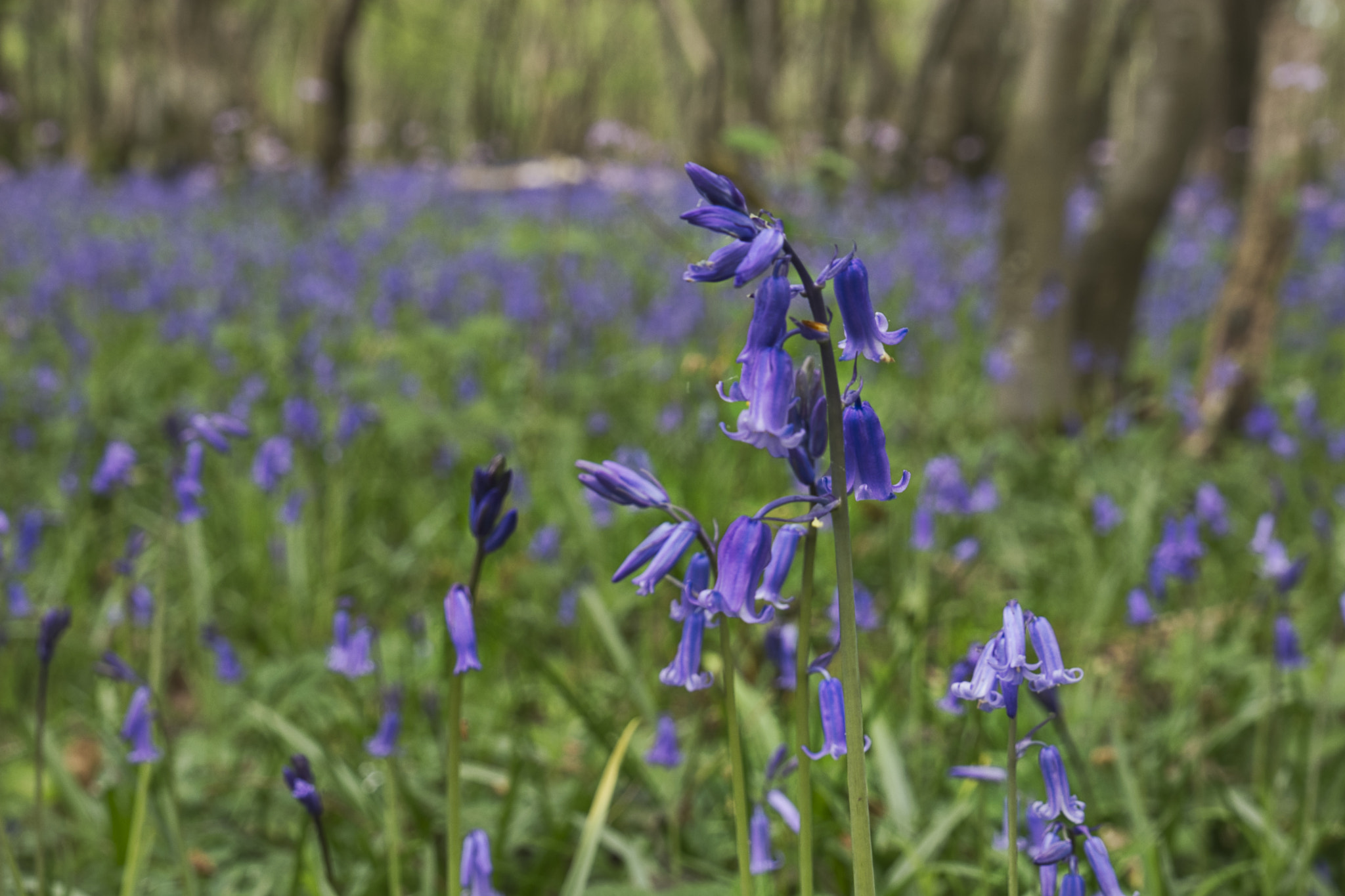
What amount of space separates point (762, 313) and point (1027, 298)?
4629 millimetres

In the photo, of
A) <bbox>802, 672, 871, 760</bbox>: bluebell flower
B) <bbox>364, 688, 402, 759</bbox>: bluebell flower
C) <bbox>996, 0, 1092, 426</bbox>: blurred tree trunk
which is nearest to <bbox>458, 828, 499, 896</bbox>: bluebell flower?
<bbox>364, 688, 402, 759</bbox>: bluebell flower

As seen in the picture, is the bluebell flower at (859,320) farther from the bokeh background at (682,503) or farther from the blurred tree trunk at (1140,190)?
the blurred tree trunk at (1140,190)

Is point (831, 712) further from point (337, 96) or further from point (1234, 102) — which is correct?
point (1234, 102)

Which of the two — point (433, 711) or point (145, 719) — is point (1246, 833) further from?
point (145, 719)

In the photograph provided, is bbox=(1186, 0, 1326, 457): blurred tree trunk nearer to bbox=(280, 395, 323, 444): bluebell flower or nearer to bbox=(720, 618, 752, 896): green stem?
bbox=(280, 395, 323, 444): bluebell flower

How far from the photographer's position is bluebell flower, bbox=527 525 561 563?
135 inches

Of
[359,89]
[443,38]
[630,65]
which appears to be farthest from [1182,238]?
[359,89]

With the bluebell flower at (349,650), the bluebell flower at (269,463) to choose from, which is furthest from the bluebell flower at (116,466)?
the bluebell flower at (349,650)

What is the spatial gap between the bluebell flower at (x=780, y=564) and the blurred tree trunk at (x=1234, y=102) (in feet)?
44.9

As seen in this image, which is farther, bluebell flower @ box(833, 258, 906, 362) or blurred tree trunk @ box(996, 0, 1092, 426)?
blurred tree trunk @ box(996, 0, 1092, 426)

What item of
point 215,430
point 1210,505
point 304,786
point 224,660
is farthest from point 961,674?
point 224,660

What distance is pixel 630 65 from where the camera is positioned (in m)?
40.6

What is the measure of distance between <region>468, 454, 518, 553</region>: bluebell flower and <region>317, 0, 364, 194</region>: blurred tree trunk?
12.7 m

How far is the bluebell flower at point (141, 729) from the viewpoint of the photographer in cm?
172
